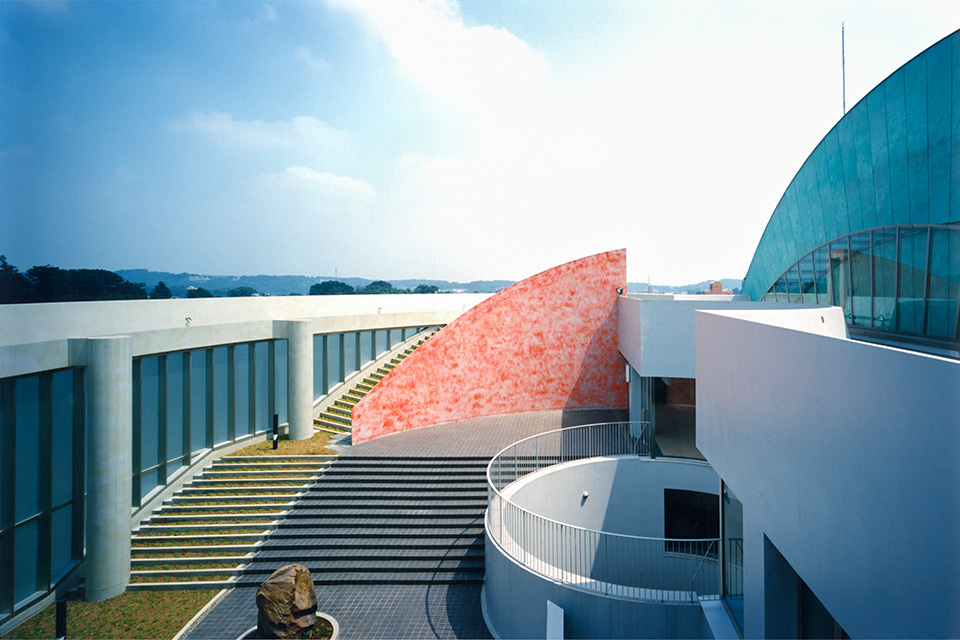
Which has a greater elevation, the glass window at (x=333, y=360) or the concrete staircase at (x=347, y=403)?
the glass window at (x=333, y=360)

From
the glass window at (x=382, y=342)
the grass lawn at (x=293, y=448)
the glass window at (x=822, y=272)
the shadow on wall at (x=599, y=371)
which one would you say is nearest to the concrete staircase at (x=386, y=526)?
the grass lawn at (x=293, y=448)

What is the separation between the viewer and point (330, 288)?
73.7 ft

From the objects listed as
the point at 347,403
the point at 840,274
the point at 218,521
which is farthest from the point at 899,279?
the point at 218,521

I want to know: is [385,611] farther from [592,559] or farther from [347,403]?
[347,403]

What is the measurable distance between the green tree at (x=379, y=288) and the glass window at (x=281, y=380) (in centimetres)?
782

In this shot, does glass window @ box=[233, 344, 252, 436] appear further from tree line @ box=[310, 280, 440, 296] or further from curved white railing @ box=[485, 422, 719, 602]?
curved white railing @ box=[485, 422, 719, 602]

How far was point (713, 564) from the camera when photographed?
9.41 meters

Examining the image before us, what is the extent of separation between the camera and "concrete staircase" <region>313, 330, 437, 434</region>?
57.0ft

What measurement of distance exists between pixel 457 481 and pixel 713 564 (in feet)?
19.7

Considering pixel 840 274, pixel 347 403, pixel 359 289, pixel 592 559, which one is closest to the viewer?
pixel 592 559

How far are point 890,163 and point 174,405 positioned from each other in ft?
67.0

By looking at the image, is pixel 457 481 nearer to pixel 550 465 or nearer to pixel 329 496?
pixel 550 465

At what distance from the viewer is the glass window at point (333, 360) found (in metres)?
18.8

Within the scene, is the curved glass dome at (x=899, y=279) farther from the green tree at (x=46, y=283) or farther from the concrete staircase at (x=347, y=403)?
the concrete staircase at (x=347, y=403)
